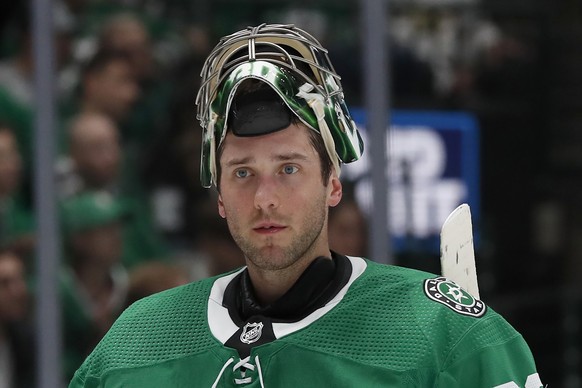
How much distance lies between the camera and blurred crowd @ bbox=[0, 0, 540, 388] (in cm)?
481

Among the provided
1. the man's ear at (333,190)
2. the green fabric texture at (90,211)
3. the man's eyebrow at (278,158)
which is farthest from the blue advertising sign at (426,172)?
the man's eyebrow at (278,158)

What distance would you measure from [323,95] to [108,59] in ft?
9.21

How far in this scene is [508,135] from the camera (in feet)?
17.3

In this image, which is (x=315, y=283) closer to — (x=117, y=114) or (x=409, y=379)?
(x=409, y=379)

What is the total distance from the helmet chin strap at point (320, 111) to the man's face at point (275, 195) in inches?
1.2

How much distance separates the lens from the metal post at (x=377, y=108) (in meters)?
4.84

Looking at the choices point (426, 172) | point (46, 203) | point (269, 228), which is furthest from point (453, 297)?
point (426, 172)

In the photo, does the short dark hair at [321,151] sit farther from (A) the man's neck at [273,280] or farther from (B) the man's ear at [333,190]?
(A) the man's neck at [273,280]

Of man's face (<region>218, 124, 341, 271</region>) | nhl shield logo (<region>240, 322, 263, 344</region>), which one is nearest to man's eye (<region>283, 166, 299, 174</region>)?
man's face (<region>218, 124, 341, 271</region>)

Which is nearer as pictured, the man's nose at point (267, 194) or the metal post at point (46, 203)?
the man's nose at point (267, 194)

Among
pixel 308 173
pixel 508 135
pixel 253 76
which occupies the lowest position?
pixel 508 135

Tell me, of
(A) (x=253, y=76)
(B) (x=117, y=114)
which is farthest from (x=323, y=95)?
(B) (x=117, y=114)

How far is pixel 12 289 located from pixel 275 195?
2.97 m

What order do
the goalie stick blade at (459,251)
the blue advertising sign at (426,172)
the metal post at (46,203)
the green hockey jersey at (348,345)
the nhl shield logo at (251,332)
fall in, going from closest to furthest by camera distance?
the green hockey jersey at (348,345)
the nhl shield logo at (251,332)
the goalie stick blade at (459,251)
the metal post at (46,203)
the blue advertising sign at (426,172)
